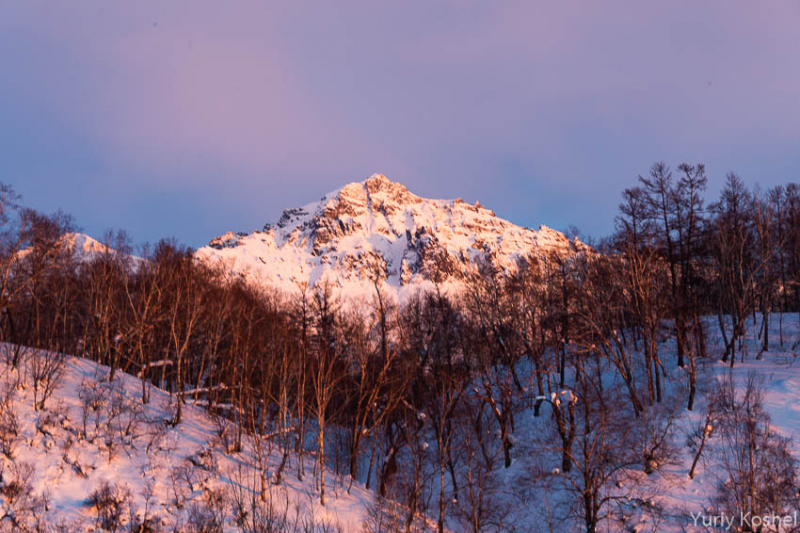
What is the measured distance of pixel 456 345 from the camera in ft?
127

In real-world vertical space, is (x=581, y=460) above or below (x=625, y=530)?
above

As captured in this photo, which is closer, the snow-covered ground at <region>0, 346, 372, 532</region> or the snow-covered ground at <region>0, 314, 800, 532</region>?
the snow-covered ground at <region>0, 346, 372, 532</region>

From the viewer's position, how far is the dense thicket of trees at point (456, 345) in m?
24.0

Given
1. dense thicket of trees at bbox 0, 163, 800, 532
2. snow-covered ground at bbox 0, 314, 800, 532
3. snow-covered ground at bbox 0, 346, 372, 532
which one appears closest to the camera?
snow-covered ground at bbox 0, 346, 372, 532

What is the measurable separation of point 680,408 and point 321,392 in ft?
62.2

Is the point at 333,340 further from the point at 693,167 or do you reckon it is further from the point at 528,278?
the point at 693,167

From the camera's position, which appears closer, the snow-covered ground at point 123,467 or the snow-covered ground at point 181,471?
the snow-covered ground at point 123,467

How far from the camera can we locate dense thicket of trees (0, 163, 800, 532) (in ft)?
78.9

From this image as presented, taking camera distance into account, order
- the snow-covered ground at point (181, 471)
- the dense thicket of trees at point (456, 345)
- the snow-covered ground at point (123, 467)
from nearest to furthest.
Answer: the snow-covered ground at point (123, 467) < the snow-covered ground at point (181, 471) < the dense thicket of trees at point (456, 345)

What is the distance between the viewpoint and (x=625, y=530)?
19062mm

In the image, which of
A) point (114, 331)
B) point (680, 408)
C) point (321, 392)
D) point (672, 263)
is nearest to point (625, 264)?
point (672, 263)

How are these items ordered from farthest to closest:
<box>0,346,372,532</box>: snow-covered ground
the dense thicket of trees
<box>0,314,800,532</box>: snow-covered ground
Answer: the dense thicket of trees < <box>0,314,800,532</box>: snow-covered ground < <box>0,346,372,532</box>: snow-covered ground

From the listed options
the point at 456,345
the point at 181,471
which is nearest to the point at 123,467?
the point at 181,471

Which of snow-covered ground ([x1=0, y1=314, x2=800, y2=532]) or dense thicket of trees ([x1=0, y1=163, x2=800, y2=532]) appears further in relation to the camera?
dense thicket of trees ([x1=0, y1=163, x2=800, y2=532])
